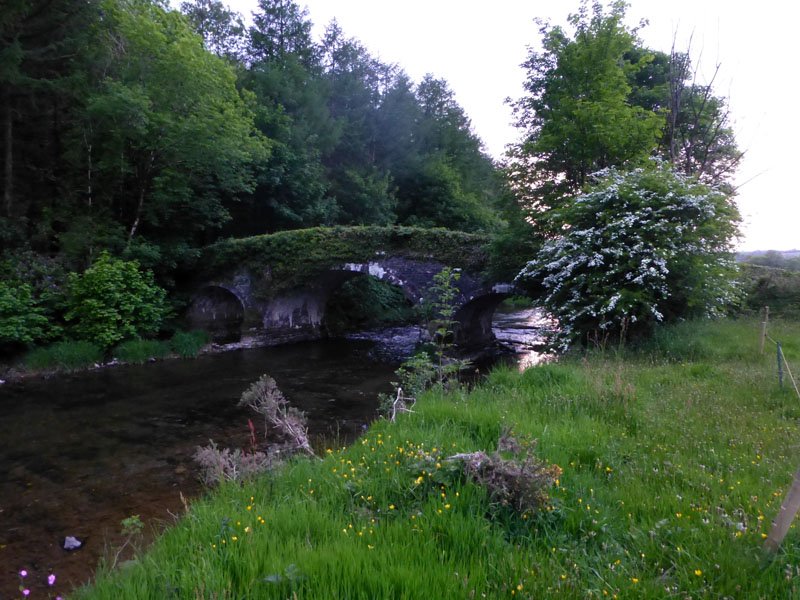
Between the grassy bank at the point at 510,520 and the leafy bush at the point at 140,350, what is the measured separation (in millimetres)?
10881

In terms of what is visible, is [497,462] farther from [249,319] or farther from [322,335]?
[322,335]

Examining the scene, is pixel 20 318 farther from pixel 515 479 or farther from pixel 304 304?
pixel 515 479

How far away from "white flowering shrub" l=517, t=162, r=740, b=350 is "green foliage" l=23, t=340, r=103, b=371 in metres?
11.7

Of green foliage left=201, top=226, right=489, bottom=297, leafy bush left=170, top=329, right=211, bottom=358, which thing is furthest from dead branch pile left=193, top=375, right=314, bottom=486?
leafy bush left=170, top=329, right=211, bottom=358

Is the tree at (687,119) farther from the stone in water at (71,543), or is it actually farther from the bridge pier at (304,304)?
the stone in water at (71,543)

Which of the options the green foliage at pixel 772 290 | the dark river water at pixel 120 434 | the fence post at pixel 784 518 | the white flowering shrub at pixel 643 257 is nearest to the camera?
the fence post at pixel 784 518

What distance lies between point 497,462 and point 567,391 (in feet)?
9.04

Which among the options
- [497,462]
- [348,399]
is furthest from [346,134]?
[497,462]

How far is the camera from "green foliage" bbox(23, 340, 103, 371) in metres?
11.3

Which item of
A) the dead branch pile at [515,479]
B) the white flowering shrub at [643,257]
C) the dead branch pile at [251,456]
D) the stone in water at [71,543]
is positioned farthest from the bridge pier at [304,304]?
the stone in water at [71,543]

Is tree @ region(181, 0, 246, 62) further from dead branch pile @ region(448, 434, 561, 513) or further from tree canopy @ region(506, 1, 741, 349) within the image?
dead branch pile @ region(448, 434, 561, 513)

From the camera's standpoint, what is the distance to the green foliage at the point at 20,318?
10.9 m

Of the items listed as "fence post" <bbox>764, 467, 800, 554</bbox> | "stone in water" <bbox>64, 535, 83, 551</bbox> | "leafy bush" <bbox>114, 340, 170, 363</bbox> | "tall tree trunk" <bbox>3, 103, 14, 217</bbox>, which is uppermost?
"tall tree trunk" <bbox>3, 103, 14, 217</bbox>

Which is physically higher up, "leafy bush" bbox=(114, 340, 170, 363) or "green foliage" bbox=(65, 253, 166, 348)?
"green foliage" bbox=(65, 253, 166, 348)
